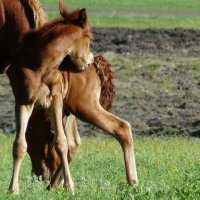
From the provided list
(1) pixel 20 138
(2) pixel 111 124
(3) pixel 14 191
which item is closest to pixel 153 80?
(2) pixel 111 124

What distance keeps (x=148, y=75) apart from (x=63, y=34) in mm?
11422

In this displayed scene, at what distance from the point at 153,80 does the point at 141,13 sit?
20.9 m

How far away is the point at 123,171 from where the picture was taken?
13.1 m

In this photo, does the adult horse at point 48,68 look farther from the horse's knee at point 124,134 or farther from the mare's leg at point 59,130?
the horse's knee at point 124,134

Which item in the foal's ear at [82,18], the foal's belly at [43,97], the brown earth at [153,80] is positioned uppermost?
the foal's ear at [82,18]

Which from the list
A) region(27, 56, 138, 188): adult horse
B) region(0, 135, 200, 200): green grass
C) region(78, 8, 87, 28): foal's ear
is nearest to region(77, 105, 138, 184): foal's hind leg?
region(27, 56, 138, 188): adult horse

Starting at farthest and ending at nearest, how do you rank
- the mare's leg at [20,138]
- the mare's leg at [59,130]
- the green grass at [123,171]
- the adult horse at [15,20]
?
the adult horse at [15,20], the mare's leg at [59,130], the mare's leg at [20,138], the green grass at [123,171]

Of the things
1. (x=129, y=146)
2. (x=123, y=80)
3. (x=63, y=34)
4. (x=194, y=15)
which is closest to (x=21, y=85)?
(x=63, y=34)

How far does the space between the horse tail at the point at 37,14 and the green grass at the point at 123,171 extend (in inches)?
69.1

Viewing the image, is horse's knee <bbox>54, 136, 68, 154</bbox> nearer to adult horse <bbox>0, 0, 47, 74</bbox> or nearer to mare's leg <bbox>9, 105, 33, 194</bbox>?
mare's leg <bbox>9, 105, 33, 194</bbox>

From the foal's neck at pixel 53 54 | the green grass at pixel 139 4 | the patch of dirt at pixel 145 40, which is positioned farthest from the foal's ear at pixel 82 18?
the green grass at pixel 139 4

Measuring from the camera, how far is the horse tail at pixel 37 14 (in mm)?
12438

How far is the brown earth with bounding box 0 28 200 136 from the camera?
19000 mm

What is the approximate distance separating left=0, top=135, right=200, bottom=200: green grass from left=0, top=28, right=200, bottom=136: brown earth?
1.39 metres
